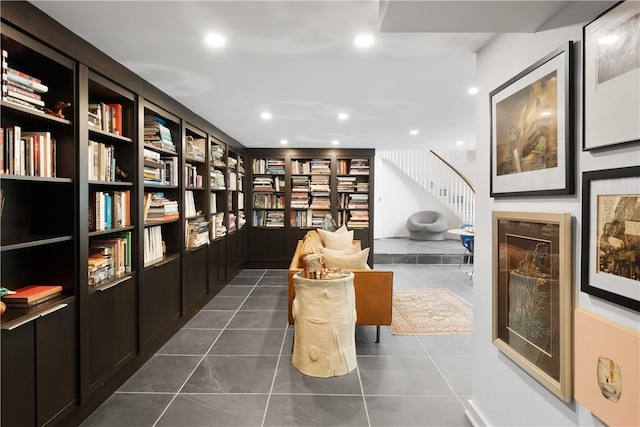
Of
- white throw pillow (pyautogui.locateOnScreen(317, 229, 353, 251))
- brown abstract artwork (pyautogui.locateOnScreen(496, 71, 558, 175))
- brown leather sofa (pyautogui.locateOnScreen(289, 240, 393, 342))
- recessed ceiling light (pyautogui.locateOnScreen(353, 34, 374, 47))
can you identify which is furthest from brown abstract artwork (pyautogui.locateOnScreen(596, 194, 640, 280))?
white throw pillow (pyautogui.locateOnScreen(317, 229, 353, 251))

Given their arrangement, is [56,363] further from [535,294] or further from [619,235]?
[619,235]

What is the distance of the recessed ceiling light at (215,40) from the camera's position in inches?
74.4

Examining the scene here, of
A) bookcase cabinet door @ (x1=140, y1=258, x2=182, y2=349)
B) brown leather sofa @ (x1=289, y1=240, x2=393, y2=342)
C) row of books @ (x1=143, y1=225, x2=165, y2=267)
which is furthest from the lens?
brown leather sofa @ (x1=289, y1=240, x2=393, y2=342)

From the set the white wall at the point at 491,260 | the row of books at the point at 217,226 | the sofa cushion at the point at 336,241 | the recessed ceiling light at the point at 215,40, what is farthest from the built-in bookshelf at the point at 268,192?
the white wall at the point at 491,260

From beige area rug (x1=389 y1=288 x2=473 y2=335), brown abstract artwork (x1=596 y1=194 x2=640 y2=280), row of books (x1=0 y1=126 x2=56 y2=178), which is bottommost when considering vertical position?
beige area rug (x1=389 y1=288 x2=473 y2=335)

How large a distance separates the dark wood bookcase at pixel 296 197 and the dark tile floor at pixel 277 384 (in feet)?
9.17

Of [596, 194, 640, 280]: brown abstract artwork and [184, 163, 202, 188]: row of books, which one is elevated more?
[184, 163, 202, 188]: row of books

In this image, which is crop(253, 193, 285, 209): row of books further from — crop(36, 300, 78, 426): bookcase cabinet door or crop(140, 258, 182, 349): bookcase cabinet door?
crop(36, 300, 78, 426): bookcase cabinet door

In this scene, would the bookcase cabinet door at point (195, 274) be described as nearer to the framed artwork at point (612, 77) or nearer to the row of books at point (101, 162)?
the row of books at point (101, 162)

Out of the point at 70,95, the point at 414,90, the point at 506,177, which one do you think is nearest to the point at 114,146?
the point at 70,95

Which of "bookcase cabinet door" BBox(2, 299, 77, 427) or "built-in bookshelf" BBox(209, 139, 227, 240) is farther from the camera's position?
"built-in bookshelf" BBox(209, 139, 227, 240)

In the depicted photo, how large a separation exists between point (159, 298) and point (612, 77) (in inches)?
129

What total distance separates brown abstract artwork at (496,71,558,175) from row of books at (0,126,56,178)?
7.95 feet

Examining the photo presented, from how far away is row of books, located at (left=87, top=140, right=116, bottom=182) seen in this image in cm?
213
